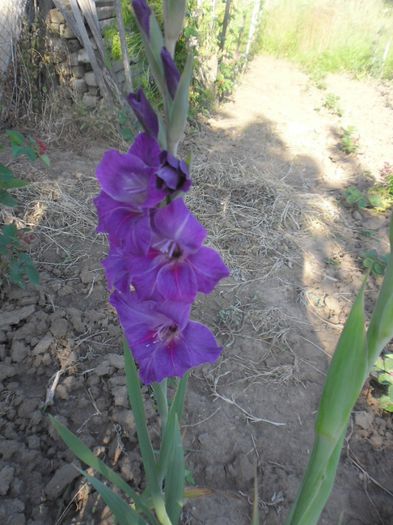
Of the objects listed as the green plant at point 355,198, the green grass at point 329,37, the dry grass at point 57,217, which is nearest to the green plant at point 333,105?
the green grass at point 329,37

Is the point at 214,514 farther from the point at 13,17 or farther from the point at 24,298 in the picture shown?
the point at 13,17

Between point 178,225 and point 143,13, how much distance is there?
1.20 ft

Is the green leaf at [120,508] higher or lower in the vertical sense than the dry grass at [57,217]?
higher

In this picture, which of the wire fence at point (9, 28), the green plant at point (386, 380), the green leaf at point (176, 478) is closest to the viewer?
the green leaf at point (176, 478)

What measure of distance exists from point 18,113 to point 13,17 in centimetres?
79

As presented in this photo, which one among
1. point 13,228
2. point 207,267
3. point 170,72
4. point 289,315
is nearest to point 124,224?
point 207,267

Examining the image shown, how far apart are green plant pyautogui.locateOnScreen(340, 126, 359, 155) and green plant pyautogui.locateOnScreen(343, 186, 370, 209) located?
88cm

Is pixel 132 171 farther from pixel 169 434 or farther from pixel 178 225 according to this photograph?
pixel 169 434

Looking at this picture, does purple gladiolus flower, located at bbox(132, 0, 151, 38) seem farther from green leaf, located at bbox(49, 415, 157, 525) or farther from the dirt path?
the dirt path

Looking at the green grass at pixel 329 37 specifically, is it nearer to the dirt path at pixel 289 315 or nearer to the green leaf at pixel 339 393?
the dirt path at pixel 289 315

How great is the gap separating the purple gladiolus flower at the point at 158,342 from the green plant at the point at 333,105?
530 cm

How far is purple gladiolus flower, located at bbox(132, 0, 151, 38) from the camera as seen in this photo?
0.66 meters

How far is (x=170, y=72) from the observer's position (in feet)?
2.14

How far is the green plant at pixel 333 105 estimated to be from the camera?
5.32 m
